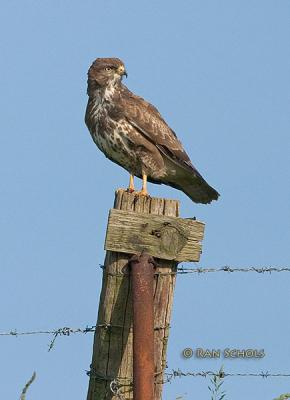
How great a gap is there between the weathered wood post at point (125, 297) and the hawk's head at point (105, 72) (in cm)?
412

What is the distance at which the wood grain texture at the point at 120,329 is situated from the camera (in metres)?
5.12

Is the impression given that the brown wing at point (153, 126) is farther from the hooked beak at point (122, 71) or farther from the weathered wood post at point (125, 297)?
the weathered wood post at point (125, 297)

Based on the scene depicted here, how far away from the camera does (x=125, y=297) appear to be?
5129 millimetres

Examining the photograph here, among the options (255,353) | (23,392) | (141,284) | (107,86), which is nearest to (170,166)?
(107,86)

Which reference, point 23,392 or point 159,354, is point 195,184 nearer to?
point 159,354

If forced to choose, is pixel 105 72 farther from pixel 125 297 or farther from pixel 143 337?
pixel 143 337

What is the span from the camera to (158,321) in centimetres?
512

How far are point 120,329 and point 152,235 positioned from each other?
55 centimetres

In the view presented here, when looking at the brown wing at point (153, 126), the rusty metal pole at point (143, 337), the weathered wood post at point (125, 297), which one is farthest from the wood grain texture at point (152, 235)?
the brown wing at point (153, 126)

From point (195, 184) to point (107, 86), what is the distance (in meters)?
1.30

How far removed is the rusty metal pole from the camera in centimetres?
479

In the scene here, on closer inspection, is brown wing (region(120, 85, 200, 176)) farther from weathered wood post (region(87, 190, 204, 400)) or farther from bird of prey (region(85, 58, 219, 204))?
weathered wood post (region(87, 190, 204, 400))

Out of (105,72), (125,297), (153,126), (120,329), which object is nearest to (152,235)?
(125,297)

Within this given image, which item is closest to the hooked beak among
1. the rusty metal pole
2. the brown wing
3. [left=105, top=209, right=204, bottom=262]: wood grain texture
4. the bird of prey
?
the bird of prey
